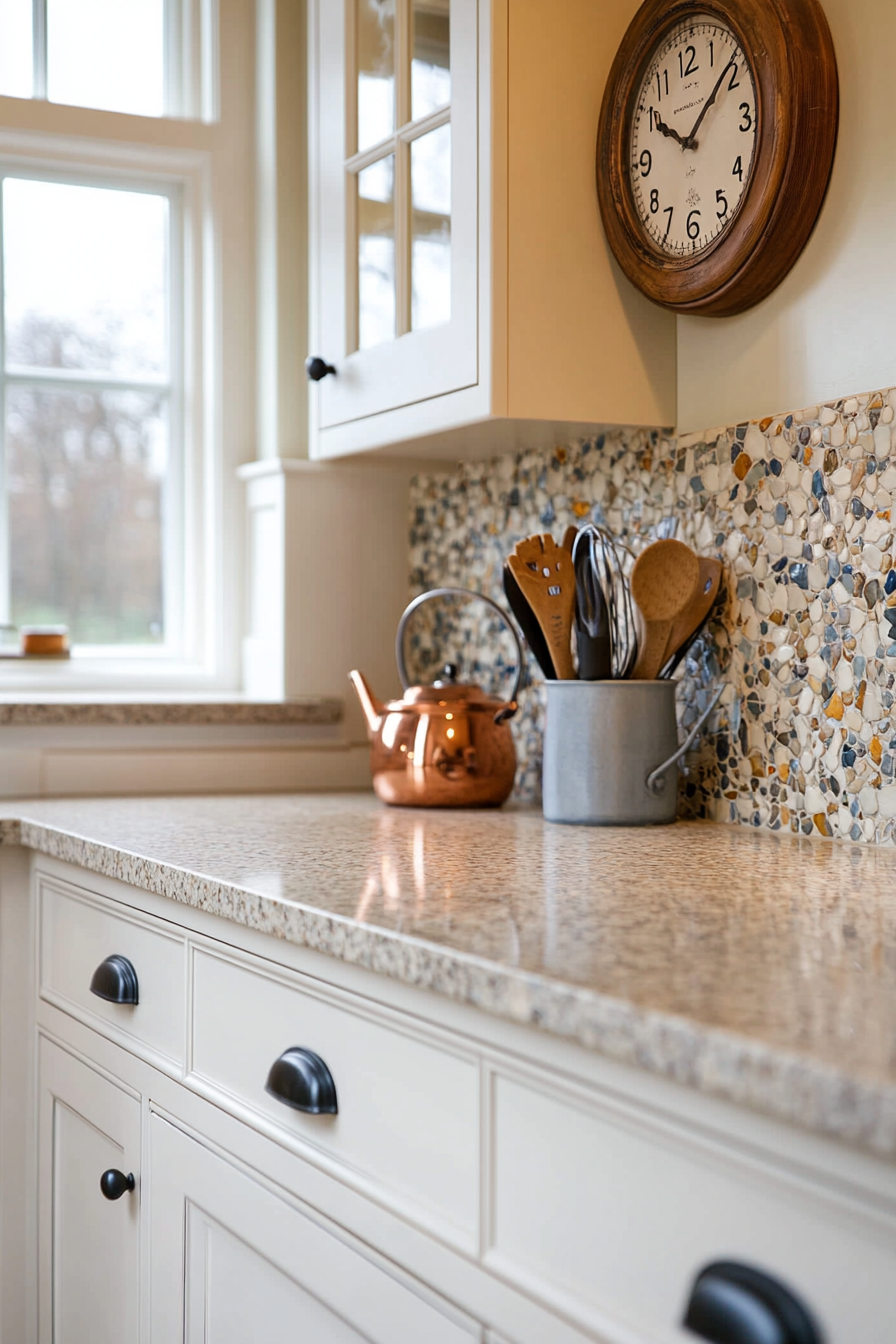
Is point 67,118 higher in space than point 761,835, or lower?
higher

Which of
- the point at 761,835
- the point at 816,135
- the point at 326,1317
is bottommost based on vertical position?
the point at 326,1317

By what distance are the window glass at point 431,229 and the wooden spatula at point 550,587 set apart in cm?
30

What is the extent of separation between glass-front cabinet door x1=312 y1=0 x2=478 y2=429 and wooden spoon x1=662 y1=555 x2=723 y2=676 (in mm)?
356

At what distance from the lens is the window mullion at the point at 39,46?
2199 millimetres

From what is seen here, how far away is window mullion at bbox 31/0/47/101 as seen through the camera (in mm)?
2199

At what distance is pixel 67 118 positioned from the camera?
2.17 meters

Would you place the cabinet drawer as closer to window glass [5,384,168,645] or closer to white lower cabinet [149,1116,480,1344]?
white lower cabinet [149,1116,480,1344]

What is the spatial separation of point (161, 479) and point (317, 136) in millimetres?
699

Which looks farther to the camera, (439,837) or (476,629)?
(476,629)

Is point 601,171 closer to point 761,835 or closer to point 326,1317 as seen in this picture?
point 761,835

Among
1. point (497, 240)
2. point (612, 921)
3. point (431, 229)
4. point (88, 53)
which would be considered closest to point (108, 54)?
point (88, 53)

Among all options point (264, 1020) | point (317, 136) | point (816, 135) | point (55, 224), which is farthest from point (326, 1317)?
point (55, 224)

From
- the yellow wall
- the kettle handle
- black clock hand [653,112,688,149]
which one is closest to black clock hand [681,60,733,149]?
black clock hand [653,112,688,149]

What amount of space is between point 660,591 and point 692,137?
0.51m
